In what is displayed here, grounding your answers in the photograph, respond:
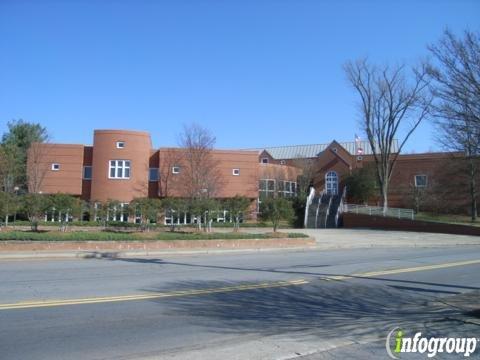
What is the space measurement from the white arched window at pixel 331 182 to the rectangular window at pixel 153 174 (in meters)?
22.2

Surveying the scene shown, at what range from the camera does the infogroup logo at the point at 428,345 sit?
20.2 ft

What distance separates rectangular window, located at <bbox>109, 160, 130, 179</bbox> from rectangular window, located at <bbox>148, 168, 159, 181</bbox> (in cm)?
258

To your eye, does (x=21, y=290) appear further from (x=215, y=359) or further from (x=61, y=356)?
(x=215, y=359)

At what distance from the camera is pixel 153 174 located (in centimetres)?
4534

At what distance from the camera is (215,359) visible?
588 centimetres

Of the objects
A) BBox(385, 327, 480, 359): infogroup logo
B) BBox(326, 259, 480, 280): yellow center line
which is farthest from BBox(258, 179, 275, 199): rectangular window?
BBox(385, 327, 480, 359): infogroup logo

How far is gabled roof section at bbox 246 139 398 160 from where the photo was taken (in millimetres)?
66875

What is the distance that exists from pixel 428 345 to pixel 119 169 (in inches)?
1523

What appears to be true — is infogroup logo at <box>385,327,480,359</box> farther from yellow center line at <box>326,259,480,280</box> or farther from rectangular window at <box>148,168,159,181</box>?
rectangular window at <box>148,168,159,181</box>

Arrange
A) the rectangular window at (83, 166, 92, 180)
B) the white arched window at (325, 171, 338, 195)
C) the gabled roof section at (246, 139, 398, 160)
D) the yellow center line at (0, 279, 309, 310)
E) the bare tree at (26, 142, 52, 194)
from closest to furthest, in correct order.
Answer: the yellow center line at (0, 279, 309, 310) → the bare tree at (26, 142, 52, 194) → the rectangular window at (83, 166, 92, 180) → the white arched window at (325, 171, 338, 195) → the gabled roof section at (246, 139, 398, 160)

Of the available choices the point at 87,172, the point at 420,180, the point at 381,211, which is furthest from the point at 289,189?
the point at 87,172

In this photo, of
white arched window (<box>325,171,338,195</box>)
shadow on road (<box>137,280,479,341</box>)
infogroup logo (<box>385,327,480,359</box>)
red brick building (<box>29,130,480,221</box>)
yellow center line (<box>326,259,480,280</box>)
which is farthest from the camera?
white arched window (<box>325,171,338,195</box>)

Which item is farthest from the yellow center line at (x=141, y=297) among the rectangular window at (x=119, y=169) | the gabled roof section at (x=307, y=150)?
the gabled roof section at (x=307, y=150)

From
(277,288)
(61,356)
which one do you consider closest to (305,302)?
(277,288)
